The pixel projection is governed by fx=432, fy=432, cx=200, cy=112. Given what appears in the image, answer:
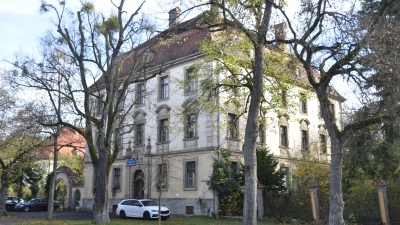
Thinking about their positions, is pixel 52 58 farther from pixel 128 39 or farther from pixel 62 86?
pixel 128 39

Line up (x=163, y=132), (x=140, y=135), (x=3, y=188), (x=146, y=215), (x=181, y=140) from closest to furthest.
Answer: (x=146, y=215) < (x=3, y=188) < (x=181, y=140) < (x=163, y=132) < (x=140, y=135)

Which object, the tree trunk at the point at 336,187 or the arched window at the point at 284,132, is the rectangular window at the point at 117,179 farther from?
the tree trunk at the point at 336,187

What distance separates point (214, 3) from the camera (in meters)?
15.2

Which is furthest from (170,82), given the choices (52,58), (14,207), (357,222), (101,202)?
(14,207)

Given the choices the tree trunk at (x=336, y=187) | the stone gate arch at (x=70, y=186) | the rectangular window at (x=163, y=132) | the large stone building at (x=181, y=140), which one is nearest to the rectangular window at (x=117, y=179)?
the large stone building at (x=181, y=140)

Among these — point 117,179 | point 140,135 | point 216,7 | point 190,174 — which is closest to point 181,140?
point 190,174

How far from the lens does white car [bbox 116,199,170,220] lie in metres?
28.5

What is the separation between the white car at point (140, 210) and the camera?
2848 centimetres

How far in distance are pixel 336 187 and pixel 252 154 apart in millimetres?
3129

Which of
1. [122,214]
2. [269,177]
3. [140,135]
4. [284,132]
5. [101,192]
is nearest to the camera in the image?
[101,192]

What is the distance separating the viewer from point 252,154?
15.4 metres

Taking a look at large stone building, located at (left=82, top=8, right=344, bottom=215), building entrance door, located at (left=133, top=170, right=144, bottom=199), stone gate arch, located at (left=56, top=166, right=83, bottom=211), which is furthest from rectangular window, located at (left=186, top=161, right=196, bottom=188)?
stone gate arch, located at (left=56, top=166, right=83, bottom=211)

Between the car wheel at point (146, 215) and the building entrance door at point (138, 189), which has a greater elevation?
the building entrance door at point (138, 189)

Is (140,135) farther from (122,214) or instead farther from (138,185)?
(122,214)
